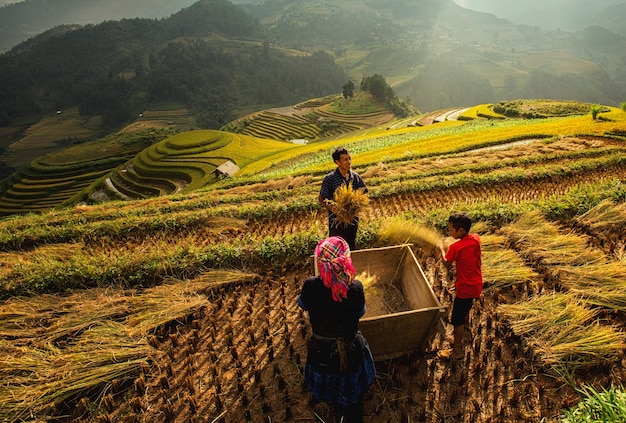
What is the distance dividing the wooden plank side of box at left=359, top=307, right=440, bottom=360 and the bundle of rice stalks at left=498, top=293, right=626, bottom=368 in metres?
1.17

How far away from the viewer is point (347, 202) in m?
4.25

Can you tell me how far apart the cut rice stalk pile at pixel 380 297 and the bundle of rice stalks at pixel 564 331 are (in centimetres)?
125

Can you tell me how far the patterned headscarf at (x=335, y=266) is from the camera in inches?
92.2

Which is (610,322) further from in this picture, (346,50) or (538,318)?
(346,50)

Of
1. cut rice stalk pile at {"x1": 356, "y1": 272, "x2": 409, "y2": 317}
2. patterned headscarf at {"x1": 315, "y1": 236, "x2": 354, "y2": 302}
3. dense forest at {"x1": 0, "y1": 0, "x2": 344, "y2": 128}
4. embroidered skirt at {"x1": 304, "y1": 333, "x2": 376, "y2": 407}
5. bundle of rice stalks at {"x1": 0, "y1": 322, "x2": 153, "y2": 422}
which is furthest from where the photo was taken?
dense forest at {"x1": 0, "y1": 0, "x2": 344, "y2": 128}

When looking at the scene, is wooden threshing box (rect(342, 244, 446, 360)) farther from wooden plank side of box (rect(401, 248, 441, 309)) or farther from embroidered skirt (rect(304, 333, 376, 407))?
embroidered skirt (rect(304, 333, 376, 407))

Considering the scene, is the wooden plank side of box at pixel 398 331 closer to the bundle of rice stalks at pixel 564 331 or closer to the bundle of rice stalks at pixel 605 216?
the bundle of rice stalks at pixel 564 331

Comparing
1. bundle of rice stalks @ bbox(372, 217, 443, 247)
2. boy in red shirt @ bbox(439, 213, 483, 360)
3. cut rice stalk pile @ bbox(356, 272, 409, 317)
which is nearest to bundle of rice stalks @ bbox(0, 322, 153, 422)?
cut rice stalk pile @ bbox(356, 272, 409, 317)

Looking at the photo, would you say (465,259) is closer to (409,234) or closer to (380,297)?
(380,297)

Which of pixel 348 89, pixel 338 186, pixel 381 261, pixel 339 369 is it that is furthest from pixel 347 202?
pixel 348 89

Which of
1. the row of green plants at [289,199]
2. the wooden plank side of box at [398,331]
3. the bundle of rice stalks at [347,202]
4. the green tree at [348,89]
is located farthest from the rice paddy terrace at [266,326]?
the green tree at [348,89]

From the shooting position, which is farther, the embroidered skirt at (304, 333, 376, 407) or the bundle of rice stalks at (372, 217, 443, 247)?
the bundle of rice stalks at (372, 217, 443, 247)

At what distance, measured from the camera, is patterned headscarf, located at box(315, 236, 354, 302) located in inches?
92.2

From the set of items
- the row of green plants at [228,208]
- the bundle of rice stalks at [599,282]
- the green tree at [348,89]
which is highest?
the green tree at [348,89]
